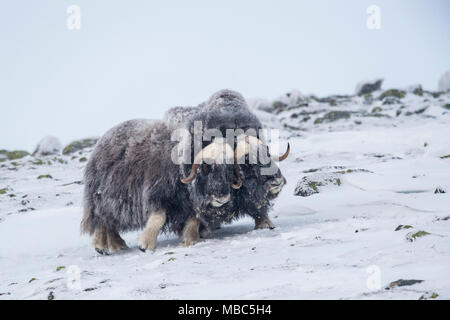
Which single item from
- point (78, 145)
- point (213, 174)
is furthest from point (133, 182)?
point (78, 145)

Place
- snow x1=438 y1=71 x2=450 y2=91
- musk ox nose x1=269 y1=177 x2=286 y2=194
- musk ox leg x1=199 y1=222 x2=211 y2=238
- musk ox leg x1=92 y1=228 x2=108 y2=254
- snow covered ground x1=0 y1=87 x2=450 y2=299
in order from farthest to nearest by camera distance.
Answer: snow x1=438 y1=71 x2=450 y2=91
musk ox leg x1=92 y1=228 x2=108 y2=254
musk ox leg x1=199 y1=222 x2=211 y2=238
musk ox nose x1=269 y1=177 x2=286 y2=194
snow covered ground x1=0 y1=87 x2=450 y2=299

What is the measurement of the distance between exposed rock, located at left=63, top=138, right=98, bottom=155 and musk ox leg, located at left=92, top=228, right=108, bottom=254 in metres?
11.2

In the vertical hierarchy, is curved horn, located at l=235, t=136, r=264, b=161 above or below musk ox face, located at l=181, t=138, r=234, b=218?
above

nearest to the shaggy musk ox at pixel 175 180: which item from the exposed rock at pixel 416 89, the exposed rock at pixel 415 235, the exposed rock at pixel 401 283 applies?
the exposed rock at pixel 415 235

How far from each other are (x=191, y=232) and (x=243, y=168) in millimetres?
769

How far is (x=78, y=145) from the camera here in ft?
54.9

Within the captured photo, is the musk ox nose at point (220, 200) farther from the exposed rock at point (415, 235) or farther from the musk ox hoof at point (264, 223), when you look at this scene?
the exposed rock at point (415, 235)

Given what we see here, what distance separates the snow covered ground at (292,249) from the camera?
2.80 m

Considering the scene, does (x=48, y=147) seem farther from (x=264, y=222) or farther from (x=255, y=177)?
(x=255, y=177)

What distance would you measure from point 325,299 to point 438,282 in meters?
0.51

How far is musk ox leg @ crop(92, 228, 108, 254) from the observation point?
525cm

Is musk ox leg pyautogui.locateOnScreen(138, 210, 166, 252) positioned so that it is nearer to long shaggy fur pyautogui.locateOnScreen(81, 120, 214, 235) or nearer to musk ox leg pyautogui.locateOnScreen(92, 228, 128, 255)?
long shaggy fur pyautogui.locateOnScreen(81, 120, 214, 235)

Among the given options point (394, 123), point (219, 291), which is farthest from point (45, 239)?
point (394, 123)

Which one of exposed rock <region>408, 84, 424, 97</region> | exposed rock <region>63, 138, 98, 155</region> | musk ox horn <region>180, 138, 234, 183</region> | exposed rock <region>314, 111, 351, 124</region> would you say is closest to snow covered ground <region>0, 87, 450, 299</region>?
musk ox horn <region>180, 138, 234, 183</region>
